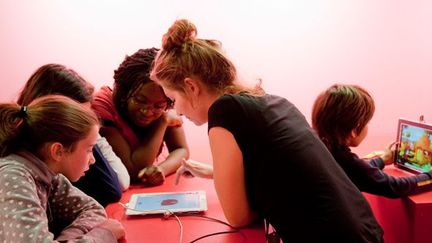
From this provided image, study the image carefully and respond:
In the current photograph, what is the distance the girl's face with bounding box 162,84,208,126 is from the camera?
110 centimetres

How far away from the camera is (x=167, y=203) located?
1.28 m

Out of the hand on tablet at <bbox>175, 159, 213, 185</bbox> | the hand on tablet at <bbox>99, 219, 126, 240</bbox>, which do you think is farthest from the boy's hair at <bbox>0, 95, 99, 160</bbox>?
the hand on tablet at <bbox>175, 159, 213, 185</bbox>

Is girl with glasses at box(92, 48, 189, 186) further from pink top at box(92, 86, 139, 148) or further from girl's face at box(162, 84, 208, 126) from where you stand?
girl's face at box(162, 84, 208, 126)

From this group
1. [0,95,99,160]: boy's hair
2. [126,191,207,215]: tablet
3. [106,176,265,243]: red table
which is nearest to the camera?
[0,95,99,160]: boy's hair

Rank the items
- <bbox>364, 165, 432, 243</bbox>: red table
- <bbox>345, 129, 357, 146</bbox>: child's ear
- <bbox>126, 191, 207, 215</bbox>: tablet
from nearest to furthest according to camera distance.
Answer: <bbox>126, 191, 207, 215</bbox>: tablet
<bbox>364, 165, 432, 243</bbox>: red table
<bbox>345, 129, 357, 146</bbox>: child's ear

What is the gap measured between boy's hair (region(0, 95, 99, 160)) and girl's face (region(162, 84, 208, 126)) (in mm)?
271

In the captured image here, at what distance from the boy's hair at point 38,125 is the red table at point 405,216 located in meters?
1.19

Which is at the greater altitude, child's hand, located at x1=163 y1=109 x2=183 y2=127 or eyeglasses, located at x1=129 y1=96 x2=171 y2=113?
eyeglasses, located at x1=129 y1=96 x2=171 y2=113

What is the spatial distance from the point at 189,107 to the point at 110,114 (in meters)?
0.58

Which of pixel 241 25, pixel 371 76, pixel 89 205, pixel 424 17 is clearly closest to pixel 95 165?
pixel 89 205

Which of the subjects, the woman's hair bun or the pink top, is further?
the pink top

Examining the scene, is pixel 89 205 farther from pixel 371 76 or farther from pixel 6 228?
pixel 371 76

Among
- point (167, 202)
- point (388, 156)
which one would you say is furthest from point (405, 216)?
point (167, 202)

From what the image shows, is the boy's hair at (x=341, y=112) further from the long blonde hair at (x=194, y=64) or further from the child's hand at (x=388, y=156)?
the long blonde hair at (x=194, y=64)
